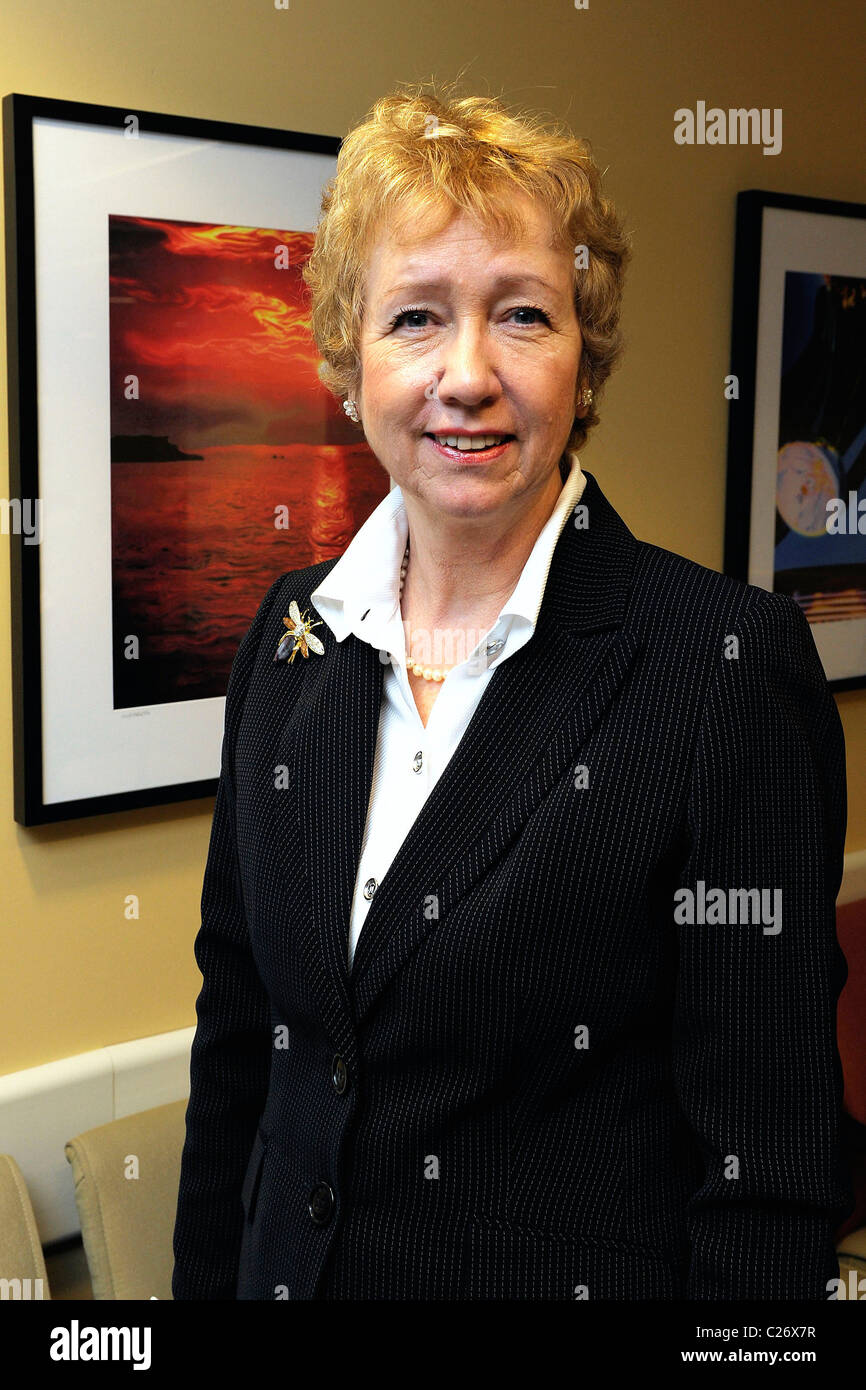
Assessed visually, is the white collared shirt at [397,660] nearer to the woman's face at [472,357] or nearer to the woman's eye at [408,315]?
the woman's face at [472,357]

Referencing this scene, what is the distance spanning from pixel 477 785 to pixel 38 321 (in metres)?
1.04

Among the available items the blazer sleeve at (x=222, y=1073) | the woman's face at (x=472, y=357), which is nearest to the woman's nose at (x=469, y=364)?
the woman's face at (x=472, y=357)

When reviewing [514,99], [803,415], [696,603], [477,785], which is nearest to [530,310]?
[696,603]

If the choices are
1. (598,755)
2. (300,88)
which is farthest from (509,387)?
(300,88)

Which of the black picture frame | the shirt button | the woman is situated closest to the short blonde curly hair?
the woman

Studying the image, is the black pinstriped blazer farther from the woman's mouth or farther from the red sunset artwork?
the red sunset artwork

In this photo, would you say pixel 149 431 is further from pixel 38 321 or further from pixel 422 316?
pixel 422 316

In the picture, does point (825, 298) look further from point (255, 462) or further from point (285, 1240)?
point (285, 1240)

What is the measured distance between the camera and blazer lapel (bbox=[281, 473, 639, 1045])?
1114 millimetres

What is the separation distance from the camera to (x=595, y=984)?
42.4 inches

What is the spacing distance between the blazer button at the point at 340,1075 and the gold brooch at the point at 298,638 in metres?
0.42

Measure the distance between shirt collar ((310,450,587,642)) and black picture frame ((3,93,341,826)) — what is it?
0.61 meters
